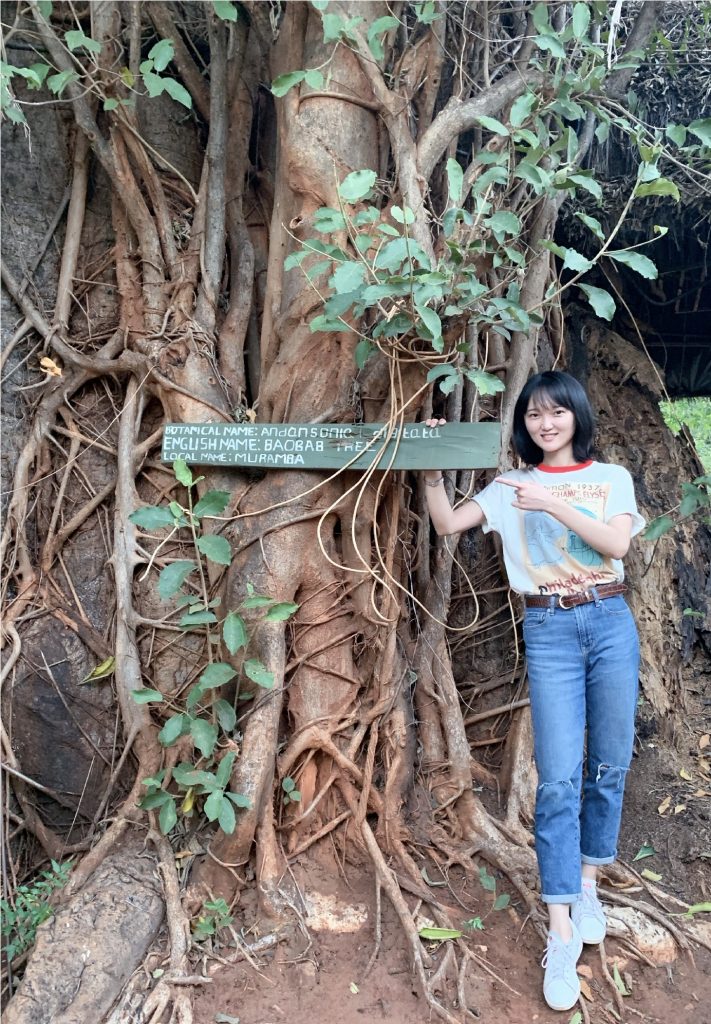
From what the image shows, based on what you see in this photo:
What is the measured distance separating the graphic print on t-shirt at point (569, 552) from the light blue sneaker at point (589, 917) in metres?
0.86

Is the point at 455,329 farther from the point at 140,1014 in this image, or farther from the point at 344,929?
the point at 140,1014

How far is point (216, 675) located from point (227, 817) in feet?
1.24

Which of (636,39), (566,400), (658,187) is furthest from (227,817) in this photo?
(636,39)

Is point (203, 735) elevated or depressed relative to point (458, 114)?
depressed

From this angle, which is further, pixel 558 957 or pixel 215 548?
pixel 215 548

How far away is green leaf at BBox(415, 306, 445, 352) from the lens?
188cm

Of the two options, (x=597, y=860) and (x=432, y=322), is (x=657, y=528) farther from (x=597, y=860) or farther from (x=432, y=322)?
(x=432, y=322)

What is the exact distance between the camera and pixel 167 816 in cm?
223

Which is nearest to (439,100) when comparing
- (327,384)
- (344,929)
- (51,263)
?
(327,384)

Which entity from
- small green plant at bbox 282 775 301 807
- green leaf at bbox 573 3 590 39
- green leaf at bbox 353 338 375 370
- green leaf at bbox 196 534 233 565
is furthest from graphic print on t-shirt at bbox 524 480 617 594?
green leaf at bbox 573 3 590 39

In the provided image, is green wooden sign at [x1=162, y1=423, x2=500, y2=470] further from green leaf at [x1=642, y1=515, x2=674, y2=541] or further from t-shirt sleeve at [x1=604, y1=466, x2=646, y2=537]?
green leaf at [x1=642, y1=515, x2=674, y2=541]

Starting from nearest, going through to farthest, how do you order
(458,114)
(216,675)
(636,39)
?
(216,675) < (458,114) < (636,39)

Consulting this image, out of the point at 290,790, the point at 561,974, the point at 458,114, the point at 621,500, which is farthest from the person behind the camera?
the point at 458,114

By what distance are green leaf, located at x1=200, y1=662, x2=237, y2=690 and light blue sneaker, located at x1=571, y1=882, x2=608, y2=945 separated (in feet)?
3.74
